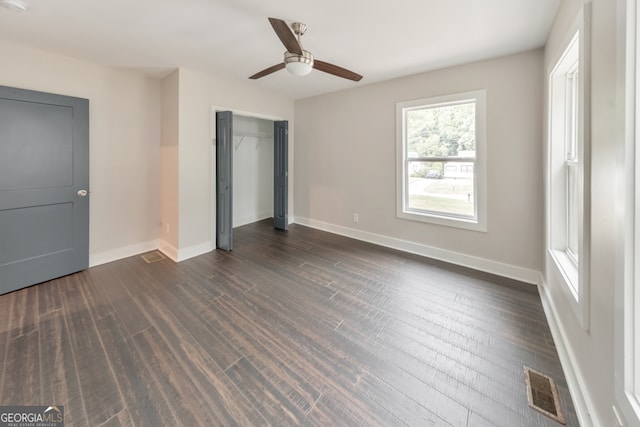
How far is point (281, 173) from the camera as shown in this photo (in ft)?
17.0

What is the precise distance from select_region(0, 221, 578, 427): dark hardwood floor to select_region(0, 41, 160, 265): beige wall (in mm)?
696

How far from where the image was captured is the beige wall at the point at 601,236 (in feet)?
3.62

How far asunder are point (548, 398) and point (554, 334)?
2.33 feet

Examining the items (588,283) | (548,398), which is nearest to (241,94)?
(588,283)

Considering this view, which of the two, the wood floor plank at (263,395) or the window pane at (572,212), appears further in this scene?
the window pane at (572,212)

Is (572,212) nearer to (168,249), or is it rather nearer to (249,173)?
(168,249)

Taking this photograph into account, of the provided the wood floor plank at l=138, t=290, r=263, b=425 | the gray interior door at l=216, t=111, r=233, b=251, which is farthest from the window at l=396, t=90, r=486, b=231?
the wood floor plank at l=138, t=290, r=263, b=425

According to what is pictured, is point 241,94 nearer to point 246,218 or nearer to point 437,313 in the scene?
point 246,218

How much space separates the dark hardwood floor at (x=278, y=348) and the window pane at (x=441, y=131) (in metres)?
1.65

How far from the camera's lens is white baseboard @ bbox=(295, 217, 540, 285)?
305 centimetres

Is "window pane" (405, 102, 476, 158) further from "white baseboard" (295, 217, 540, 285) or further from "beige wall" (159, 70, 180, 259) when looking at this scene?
"beige wall" (159, 70, 180, 259)

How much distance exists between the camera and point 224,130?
3887 millimetres

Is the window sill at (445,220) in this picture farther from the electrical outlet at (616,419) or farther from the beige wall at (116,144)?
the beige wall at (116,144)

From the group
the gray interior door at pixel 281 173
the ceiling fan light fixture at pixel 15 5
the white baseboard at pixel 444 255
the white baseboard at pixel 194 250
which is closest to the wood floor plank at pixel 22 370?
the white baseboard at pixel 194 250
